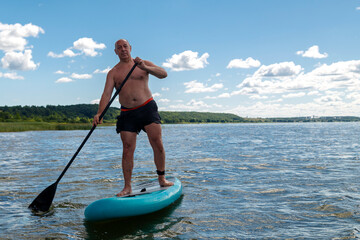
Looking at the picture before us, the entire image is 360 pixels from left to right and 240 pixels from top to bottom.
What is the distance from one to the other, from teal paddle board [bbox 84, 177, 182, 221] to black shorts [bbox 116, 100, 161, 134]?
1180 mm

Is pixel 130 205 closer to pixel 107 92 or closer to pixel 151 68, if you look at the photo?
pixel 107 92

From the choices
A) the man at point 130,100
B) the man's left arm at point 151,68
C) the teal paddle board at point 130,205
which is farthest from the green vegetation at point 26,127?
the teal paddle board at point 130,205

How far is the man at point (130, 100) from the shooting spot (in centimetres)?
562

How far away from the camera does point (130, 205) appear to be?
4.87 m

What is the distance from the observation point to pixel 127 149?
5.62 m

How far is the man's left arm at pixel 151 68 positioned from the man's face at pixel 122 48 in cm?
33

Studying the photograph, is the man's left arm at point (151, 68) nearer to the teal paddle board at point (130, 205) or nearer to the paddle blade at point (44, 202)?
the teal paddle board at point (130, 205)

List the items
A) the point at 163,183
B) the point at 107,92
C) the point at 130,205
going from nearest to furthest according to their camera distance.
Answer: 1. the point at 130,205
2. the point at 107,92
3. the point at 163,183

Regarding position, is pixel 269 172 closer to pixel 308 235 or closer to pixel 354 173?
pixel 354 173

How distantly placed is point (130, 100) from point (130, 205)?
184 centimetres

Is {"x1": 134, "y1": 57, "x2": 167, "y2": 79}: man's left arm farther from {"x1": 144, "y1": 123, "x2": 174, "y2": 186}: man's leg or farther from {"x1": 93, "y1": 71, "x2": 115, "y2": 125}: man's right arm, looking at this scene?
{"x1": 144, "y1": 123, "x2": 174, "y2": 186}: man's leg

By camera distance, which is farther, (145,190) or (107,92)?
(145,190)

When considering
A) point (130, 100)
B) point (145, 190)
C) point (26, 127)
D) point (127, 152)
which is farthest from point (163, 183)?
point (26, 127)

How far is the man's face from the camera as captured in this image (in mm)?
5630
